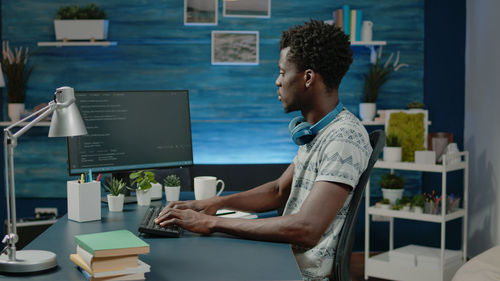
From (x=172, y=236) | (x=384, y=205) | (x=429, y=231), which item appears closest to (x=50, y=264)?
(x=172, y=236)

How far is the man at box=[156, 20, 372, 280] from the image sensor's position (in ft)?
4.91

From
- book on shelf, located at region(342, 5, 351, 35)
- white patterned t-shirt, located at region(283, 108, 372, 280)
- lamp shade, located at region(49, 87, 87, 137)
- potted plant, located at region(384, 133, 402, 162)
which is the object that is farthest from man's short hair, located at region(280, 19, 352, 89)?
book on shelf, located at region(342, 5, 351, 35)

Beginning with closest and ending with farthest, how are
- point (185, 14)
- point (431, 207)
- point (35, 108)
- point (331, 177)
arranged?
point (331, 177)
point (431, 207)
point (35, 108)
point (185, 14)

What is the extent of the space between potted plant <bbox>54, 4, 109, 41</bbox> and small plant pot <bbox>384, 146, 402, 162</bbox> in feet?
7.24

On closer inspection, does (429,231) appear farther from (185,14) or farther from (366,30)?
(185,14)

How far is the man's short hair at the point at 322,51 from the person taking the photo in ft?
5.64

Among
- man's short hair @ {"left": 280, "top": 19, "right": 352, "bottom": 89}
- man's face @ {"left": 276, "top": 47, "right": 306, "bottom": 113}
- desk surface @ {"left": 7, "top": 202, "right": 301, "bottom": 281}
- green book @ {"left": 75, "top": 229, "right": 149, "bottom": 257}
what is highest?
man's short hair @ {"left": 280, "top": 19, "right": 352, "bottom": 89}

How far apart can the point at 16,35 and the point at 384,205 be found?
2984 mm

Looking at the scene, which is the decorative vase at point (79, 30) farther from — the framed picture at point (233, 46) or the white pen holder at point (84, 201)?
the white pen holder at point (84, 201)

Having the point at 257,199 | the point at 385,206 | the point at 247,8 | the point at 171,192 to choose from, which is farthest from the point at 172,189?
the point at 247,8

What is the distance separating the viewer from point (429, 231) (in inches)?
166

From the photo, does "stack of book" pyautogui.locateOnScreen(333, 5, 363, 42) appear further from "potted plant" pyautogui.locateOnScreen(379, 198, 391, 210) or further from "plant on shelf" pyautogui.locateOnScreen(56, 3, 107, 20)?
"plant on shelf" pyautogui.locateOnScreen(56, 3, 107, 20)

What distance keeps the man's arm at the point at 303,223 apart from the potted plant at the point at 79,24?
2.67 meters

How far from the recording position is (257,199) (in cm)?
203
